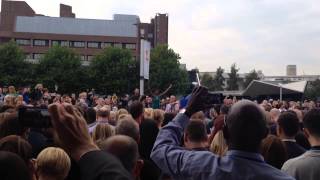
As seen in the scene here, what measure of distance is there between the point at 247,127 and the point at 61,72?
64916 millimetres

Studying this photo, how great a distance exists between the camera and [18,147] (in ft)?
14.1

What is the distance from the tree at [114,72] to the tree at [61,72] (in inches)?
73.6

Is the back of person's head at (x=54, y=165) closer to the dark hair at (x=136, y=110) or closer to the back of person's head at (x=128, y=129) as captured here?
the back of person's head at (x=128, y=129)

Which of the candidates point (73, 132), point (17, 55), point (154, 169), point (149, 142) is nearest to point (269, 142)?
point (154, 169)

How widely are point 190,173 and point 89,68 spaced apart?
67.8 meters

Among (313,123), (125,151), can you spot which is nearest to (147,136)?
(313,123)

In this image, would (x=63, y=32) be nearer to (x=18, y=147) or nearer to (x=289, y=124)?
(x=289, y=124)

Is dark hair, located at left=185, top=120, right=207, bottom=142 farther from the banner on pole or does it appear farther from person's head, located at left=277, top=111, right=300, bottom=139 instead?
the banner on pole

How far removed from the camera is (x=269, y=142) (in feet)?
17.7

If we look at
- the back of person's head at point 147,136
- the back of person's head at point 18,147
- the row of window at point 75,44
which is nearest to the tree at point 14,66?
the row of window at point 75,44

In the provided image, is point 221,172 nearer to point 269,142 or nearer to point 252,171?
point 252,171

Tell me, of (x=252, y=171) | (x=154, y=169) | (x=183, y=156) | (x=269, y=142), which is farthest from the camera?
(x=154, y=169)

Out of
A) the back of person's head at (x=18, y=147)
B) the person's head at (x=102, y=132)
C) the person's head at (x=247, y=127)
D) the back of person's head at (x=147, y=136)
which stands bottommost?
the back of person's head at (x=147, y=136)

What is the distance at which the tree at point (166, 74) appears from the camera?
232ft
